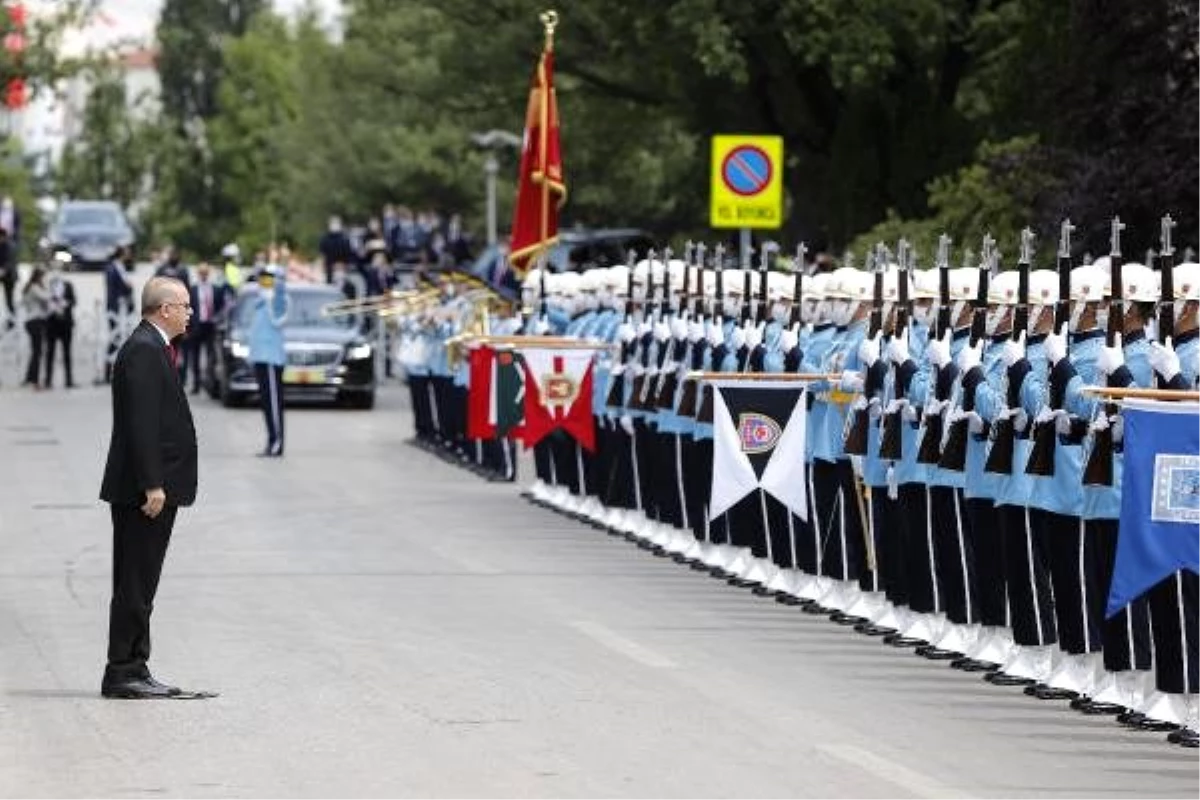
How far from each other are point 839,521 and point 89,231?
64.1m

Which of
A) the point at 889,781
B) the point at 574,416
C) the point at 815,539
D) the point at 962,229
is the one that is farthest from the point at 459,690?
the point at 962,229

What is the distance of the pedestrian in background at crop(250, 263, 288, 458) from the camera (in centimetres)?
3338

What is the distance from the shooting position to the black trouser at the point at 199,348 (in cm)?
4609

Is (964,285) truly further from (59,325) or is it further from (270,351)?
(59,325)

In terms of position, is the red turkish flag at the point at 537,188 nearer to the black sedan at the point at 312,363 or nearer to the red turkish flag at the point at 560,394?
the red turkish flag at the point at 560,394

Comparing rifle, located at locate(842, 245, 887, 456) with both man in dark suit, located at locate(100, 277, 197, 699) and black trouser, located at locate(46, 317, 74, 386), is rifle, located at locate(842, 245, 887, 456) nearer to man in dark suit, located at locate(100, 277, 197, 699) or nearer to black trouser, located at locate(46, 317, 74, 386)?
man in dark suit, located at locate(100, 277, 197, 699)

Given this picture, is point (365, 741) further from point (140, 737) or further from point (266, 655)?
point (266, 655)

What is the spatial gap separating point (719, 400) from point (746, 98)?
2687 cm

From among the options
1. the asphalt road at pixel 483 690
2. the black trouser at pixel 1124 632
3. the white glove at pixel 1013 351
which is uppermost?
the white glove at pixel 1013 351

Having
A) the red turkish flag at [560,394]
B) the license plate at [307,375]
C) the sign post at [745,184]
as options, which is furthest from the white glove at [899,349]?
the license plate at [307,375]

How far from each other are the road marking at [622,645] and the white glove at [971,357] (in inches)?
73.9

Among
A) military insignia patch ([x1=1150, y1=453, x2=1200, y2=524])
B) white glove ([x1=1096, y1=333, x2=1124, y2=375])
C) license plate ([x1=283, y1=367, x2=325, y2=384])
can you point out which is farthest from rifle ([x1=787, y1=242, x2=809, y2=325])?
license plate ([x1=283, y1=367, x2=325, y2=384])

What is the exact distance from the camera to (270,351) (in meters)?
34.0

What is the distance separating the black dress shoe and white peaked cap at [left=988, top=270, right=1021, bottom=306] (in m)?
4.36
